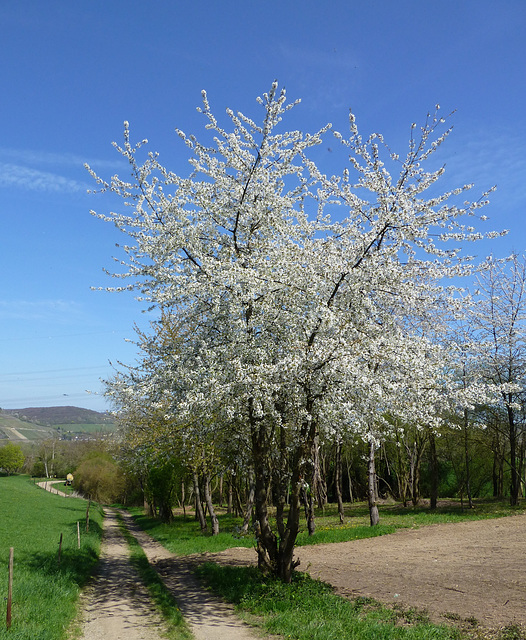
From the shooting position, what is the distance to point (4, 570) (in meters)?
12.7

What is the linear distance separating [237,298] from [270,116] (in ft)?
13.9

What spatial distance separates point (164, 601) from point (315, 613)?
3969 mm

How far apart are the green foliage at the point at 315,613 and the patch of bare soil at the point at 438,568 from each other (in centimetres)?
60

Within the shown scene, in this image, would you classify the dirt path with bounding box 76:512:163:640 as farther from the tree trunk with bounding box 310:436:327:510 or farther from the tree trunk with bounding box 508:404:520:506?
the tree trunk with bounding box 508:404:520:506

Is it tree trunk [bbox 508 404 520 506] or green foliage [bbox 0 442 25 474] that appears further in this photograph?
green foliage [bbox 0 442 25 474]

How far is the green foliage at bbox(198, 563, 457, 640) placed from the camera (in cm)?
763

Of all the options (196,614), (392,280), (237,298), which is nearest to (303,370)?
(237,298)

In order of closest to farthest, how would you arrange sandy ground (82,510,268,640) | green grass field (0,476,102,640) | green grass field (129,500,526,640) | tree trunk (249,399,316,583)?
green grass field (129,500,526,640), green grass field (0,476,102,640), sandy ground (82,510,268,640), tree trunk (249,399,316,583)

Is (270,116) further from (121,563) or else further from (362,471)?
(362,471)

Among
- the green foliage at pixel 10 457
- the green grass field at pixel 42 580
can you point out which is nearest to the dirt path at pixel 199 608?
the green grass field at pixel 42 580

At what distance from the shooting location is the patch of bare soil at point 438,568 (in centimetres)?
888

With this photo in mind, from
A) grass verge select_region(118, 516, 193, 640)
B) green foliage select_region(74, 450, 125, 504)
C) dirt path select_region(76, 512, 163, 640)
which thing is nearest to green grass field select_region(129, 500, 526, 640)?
grass verge select_region(118, 516, 193, 640)

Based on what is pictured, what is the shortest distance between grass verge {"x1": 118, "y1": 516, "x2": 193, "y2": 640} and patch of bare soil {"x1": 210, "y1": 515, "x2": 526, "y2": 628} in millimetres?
2378

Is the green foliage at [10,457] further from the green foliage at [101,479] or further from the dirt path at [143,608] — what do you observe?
the dirt path at [143,608]
